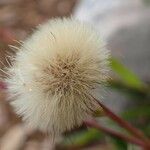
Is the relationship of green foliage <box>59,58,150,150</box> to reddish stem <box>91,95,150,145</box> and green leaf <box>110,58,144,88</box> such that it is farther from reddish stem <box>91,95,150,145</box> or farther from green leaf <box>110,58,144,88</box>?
reddish stem <box>91,95,150,145</box>

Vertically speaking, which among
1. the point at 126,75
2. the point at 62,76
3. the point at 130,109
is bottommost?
the point at 130,109

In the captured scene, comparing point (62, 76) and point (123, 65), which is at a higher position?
point (62, 76)

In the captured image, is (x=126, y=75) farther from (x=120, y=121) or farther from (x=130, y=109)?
(x=120, y=121)

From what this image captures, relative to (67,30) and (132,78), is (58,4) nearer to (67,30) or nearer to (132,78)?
(132,78)

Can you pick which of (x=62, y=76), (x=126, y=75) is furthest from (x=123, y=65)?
(x=62, y=76)

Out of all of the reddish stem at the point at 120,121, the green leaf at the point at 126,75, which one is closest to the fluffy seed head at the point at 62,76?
the reddish stem at the point at 120,121
